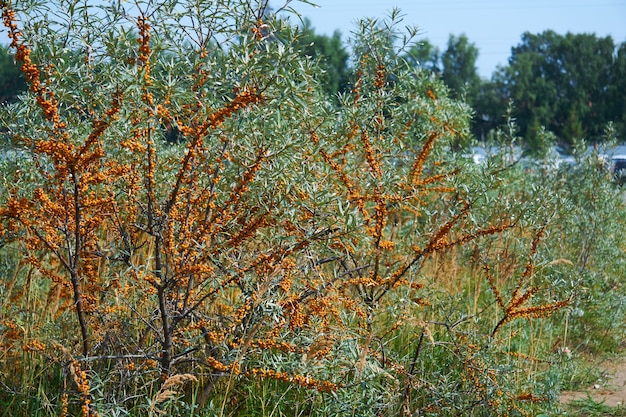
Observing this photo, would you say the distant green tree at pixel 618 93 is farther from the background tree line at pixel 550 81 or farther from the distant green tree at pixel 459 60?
the distant green tree at pixel 459 60

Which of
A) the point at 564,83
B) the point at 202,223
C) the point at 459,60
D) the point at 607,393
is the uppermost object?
the point at 459,60

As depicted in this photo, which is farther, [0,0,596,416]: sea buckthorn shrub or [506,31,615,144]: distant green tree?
[506,31,615,144]: distant green tree

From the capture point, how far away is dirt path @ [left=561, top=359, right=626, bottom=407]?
4.42m

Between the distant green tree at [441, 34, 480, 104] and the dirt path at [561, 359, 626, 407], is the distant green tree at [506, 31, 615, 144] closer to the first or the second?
the distant green tree at [441, 34, 480, 104]

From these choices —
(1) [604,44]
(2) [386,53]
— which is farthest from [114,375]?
(1) [604,44]

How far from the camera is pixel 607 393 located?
15.1 ft

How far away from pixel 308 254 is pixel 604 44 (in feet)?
179

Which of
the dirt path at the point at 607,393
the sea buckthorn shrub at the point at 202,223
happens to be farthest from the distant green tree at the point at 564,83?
the sea buckthorn shrub at the point at 202,223

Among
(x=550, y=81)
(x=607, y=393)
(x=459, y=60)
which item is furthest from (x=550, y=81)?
(x=607, y=393)

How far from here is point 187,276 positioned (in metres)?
3.05

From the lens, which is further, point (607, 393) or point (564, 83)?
point (564, 83)

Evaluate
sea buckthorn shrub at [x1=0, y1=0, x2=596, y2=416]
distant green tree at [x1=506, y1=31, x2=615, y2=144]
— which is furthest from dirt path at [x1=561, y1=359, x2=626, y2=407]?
distant green tree at [x1=506, y1=31, x2=615, y2=144]

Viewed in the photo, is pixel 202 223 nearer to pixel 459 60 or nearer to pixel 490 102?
pixel 490 102

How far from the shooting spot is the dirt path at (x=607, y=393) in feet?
14.5
